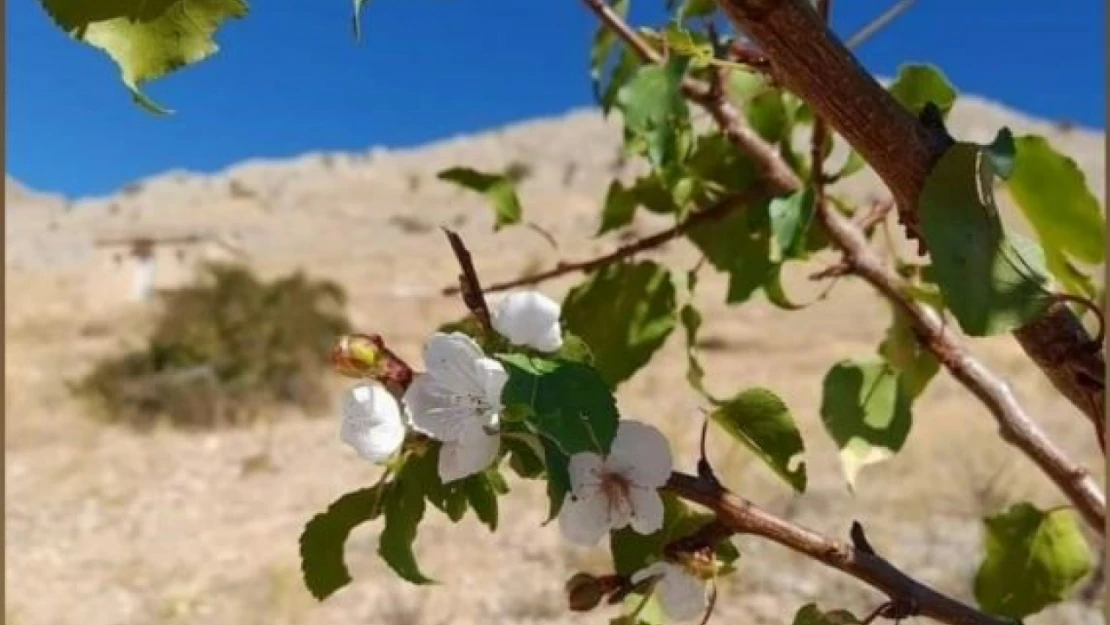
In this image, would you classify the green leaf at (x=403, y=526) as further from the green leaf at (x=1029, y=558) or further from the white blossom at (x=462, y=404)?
the green leaf at (x=1029, y=558)

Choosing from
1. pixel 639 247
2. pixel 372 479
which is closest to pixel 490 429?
pixel 639 247

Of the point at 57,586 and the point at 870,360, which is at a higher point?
the point at 57,586

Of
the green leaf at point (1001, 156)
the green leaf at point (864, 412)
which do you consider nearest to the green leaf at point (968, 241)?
the green leaf at point (1001, 156)

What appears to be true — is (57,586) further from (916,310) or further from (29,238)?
(29,238)

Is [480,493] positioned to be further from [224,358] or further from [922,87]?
[224,358]

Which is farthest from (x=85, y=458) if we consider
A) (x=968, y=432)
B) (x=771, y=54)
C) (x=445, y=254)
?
(x=445, y=254)

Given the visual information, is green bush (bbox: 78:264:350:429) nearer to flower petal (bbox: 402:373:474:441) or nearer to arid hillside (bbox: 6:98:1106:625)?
arid hillside (bbox: 6:98:1106:625)
